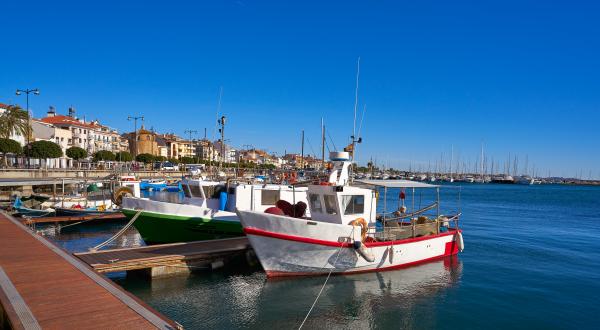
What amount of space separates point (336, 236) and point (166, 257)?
592cm

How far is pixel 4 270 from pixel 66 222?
18340mm

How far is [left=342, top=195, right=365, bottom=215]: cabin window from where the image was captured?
1555cm

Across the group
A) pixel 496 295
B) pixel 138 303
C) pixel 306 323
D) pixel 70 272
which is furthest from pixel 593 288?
pixel 70 272

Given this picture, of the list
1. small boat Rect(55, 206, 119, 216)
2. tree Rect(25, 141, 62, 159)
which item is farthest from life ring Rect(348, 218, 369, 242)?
tree Rect(25, 141, 62, 159)

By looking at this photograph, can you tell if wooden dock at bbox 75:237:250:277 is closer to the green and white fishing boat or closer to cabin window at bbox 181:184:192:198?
the green and white fishing boat

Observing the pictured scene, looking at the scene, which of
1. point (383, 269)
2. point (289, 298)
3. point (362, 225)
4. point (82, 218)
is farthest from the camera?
point (82, 218)

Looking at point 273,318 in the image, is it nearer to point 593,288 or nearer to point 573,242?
point 593,288

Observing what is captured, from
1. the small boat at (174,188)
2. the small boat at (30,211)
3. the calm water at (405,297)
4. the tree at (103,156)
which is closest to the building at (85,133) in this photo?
the tree at (103,156)

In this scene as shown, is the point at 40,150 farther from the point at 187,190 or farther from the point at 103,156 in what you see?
the point at 187,190

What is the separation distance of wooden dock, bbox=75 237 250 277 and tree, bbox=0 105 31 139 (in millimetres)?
44720

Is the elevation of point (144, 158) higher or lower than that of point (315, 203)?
higher

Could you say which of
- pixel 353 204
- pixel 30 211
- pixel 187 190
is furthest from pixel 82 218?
pixel 353 204

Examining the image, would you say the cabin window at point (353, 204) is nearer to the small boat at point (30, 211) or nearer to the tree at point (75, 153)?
the small boat at point (30, 211)

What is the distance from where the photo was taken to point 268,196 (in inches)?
768
